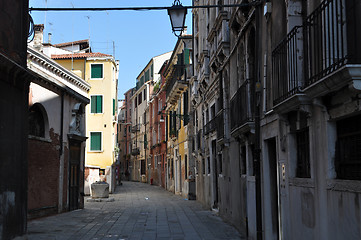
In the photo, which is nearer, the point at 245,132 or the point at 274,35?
the point at 274,35

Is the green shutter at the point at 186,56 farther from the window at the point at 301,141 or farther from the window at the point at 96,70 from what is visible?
the window at the point at 301,141

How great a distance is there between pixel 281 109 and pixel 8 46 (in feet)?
19.4

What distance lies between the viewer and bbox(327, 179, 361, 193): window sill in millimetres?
4852

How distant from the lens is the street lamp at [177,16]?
840cm

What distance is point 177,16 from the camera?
846 centimetres

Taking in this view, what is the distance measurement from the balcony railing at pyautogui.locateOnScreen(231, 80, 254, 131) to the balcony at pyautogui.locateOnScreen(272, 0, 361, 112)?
85.9 inches

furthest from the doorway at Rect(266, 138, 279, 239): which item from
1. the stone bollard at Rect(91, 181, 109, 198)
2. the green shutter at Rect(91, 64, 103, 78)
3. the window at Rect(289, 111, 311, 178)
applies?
the green shutter at Rect(91, 64, 103, 78)

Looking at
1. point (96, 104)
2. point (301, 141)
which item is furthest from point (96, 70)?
point (301, 141)

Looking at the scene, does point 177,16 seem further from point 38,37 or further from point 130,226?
point 38,37

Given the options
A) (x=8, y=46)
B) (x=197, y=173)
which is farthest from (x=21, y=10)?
(x=197, y=173)

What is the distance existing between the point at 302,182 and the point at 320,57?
200cm

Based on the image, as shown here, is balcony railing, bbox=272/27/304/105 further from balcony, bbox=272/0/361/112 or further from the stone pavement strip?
the stone pavement strip

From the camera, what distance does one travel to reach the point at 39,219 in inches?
601

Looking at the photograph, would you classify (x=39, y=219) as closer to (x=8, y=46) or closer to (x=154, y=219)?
(x=154, y=219)
